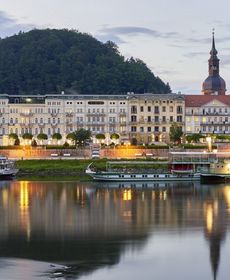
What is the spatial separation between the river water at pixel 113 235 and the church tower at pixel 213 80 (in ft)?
217

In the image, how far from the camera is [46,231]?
1439 inches

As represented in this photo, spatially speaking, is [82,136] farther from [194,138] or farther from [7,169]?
[7,169]

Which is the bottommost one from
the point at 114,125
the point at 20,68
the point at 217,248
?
the point at 217,248

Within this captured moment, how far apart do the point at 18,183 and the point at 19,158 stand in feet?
64.3

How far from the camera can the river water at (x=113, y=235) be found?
93.8 ft

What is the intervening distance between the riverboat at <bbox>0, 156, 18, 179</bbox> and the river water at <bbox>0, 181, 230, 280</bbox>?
48.7 ft

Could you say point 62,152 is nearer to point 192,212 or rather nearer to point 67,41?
point 192,212

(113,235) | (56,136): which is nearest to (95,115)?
(56,136)

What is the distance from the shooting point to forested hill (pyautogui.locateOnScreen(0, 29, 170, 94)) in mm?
131750

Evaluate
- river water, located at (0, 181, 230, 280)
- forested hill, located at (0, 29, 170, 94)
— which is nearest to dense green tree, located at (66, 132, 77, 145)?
forested hill, located at (0, 29, 170, 94)

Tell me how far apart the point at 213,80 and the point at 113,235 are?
89.3 m

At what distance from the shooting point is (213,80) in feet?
403

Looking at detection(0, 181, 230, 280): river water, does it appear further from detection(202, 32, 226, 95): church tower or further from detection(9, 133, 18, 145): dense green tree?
detection(202, 32, 226, 95): church tower

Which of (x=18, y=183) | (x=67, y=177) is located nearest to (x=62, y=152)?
(x=67, y=177)
